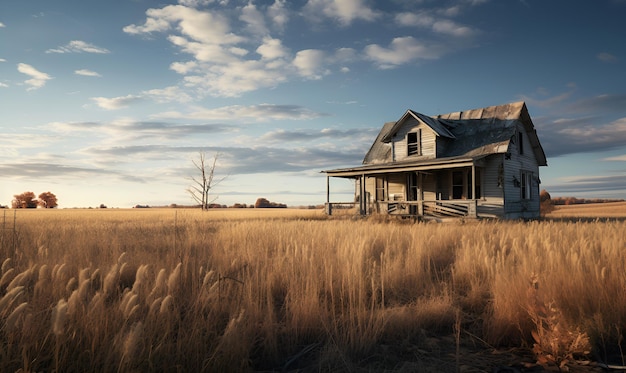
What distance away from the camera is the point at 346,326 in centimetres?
362

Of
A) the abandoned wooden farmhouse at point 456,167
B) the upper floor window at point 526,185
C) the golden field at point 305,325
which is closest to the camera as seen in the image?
the golden field at point 305,325

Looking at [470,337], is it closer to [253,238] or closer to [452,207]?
[253,238]

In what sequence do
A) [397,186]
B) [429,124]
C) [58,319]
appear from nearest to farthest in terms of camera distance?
[58,319] < [429,124] < [397,186]

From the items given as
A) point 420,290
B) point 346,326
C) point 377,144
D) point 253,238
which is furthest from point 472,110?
point 346,326

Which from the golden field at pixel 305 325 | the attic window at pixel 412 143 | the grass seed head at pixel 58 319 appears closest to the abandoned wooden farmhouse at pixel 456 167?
the attic window at pixel 412 143

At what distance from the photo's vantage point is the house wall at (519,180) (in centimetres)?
2081

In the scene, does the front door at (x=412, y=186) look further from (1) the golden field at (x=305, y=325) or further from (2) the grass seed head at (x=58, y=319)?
(2) the grass seed head at (x=58, y=319)

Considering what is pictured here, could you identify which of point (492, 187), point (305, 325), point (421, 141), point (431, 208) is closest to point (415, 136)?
point (421, 141)

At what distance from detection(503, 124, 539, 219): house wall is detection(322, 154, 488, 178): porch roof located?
279 cm

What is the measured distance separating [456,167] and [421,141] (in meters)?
2.78

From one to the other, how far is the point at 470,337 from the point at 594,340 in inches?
41.6

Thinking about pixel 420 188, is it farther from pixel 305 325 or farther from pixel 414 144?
pixel 305 325

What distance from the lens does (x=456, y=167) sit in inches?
826

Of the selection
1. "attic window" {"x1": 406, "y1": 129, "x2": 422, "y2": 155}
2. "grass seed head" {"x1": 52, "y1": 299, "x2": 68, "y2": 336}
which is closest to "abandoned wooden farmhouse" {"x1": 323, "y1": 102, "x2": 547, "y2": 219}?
"attic window" {"x1": 406, "y1": 129, "x2": 422, "y2": 155}
